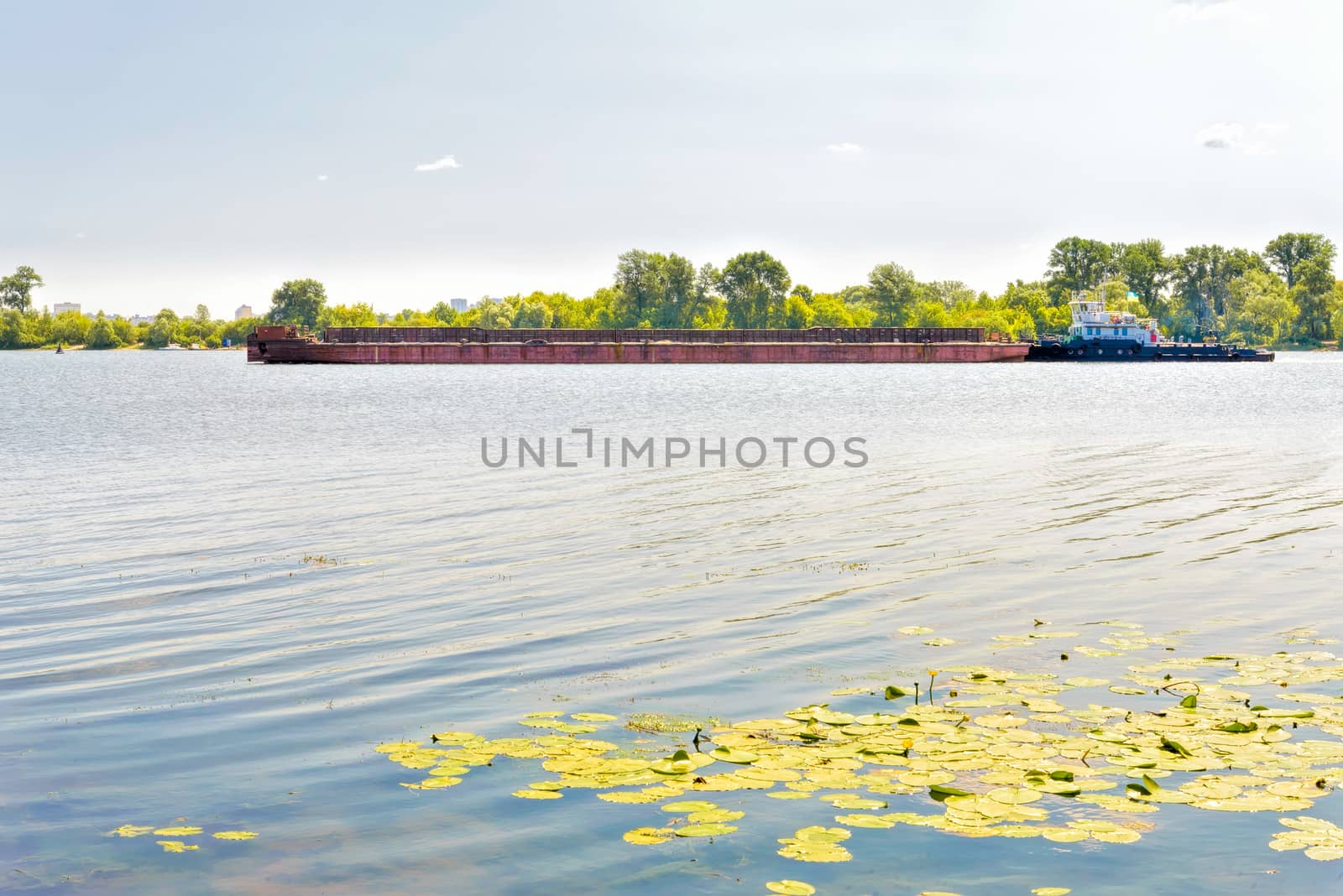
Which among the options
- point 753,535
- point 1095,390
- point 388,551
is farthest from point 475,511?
point 1095,390

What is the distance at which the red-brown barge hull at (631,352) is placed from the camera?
146m

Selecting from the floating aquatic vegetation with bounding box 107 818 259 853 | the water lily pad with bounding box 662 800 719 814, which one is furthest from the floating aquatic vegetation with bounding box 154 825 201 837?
the water lily pad with bounding box 662 800 719 814

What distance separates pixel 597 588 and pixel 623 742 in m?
6.55

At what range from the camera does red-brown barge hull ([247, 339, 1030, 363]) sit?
146 meters

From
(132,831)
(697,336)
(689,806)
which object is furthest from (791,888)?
(697,336)

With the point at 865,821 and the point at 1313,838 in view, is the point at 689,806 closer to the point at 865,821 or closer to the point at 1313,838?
the point at 865,821

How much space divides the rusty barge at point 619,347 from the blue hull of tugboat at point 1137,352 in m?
7.17

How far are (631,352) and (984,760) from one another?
14332 cm

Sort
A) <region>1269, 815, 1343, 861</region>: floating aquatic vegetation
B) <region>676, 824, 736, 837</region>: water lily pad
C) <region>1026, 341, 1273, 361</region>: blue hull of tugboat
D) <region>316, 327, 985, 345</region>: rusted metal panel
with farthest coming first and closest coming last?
<region>316, 327, 985, 345</region>: rusted metal panel < <region>1026, 341, 1273, 361</region>: blue hull of tugboat < <region>676, 824, 736, 837</region>: water lily pad < <region>1269, 815, 1343, 861</region>: floating aquatic vegetation

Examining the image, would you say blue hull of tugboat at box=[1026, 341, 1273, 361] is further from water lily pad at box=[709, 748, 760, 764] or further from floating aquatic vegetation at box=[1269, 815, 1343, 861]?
floating aquatic vegetation at box=[1269, 815, 1343, 861]

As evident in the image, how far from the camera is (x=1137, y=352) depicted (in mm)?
125250

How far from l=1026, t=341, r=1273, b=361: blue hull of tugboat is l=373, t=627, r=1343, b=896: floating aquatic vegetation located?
122 metres

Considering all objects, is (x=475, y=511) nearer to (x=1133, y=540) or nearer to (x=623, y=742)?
(x=1133, y=540)

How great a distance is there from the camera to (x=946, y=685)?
10992 mm
